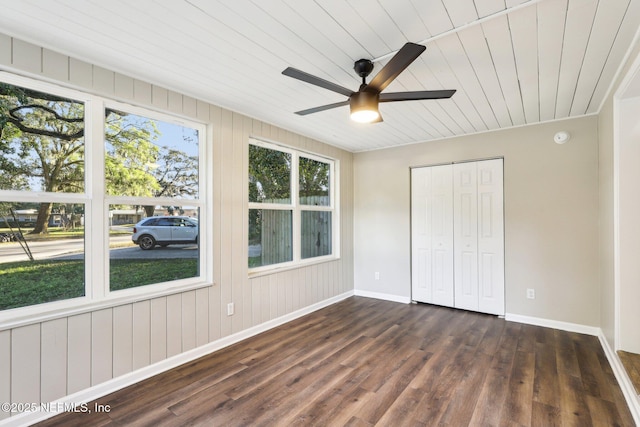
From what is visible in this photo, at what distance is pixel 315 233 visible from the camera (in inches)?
179

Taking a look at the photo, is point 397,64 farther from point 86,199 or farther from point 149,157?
point 86,199

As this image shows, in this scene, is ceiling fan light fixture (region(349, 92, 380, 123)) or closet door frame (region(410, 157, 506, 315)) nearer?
ceiling fan light fixture (region(349, 92, 380, 123))

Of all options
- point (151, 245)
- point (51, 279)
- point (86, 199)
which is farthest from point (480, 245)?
point (51, 279)

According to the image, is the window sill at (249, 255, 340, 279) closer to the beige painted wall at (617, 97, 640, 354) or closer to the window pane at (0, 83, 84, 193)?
the window pane at (0, 83, 84, 193)

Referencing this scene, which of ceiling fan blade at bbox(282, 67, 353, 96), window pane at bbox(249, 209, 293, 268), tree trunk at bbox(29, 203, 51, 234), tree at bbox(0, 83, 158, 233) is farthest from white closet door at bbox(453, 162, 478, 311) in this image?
tree trunk at bbox(29, 203, 51, 234)

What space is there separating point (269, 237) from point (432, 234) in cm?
235

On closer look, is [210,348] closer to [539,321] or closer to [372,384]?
[372,384]

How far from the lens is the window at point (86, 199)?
200cm

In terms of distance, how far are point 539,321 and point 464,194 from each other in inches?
69.4

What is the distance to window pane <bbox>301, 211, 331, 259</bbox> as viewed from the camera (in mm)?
4328

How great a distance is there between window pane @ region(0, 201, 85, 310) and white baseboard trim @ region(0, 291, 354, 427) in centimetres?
69

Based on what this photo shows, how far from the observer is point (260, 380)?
247cm

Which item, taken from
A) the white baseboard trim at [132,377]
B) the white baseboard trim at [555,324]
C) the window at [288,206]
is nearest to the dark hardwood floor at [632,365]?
the white baseboard trim at [555,324]

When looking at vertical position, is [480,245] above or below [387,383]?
above
